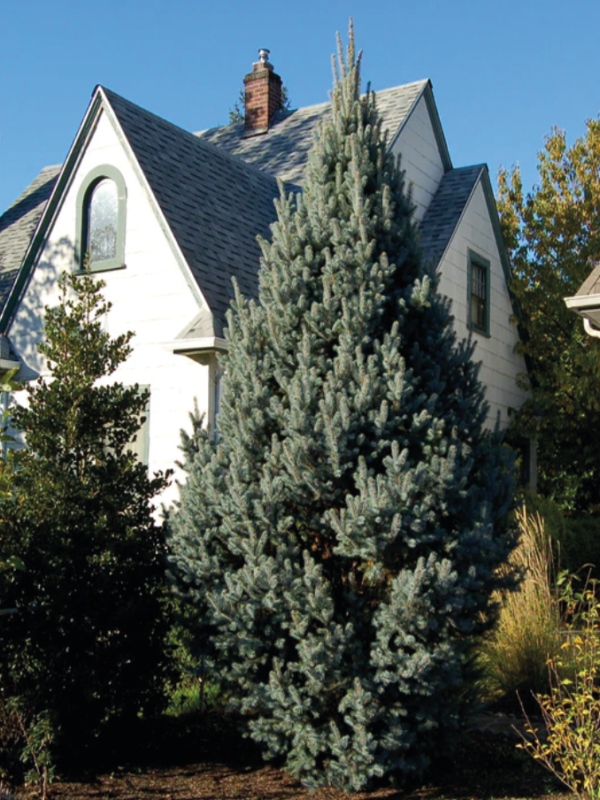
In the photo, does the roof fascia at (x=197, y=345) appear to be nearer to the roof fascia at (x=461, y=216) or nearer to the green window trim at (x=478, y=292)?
the roof fascia at (x=461, y=216)

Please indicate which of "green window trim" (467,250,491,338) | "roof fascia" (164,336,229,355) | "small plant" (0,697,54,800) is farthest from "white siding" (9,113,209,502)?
"green window trim" (467,250,491,338)

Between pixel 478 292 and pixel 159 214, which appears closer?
pixel 159 214

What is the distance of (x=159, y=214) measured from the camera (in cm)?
1041

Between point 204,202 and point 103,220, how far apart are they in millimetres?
1336

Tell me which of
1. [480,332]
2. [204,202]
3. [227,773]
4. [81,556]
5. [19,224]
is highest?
[19,224]

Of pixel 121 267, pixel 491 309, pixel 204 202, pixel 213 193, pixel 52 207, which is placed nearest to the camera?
pixel 121 267

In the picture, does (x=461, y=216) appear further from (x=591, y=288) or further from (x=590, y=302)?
(x=590, y=302)

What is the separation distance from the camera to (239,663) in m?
5.24

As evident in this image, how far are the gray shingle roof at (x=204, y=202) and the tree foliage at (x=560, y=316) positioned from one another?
5.17 metres

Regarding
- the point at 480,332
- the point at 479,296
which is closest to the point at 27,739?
the point at 480,332

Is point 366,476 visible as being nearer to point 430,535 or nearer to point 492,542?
point 430,535

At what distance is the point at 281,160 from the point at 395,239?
983 centimetres

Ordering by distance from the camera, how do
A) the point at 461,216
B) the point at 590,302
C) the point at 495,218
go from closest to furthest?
the point at 590,302 → the point at 461,216 → the point at 495,218

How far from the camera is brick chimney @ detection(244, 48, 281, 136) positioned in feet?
54.2
